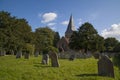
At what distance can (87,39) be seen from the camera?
73.8 m

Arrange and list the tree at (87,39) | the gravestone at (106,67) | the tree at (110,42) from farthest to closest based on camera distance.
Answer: the tree at (110,42) < the tree at (87,39) < the gravestone at (106,67)

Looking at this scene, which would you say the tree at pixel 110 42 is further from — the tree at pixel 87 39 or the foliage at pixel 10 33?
the foliage at pixel 10 33

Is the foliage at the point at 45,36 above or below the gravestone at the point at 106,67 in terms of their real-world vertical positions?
above

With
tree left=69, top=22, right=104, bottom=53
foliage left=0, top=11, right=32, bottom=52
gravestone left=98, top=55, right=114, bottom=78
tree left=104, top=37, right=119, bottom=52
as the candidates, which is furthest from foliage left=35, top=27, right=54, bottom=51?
gravestone left=98, top=55, right=114, bottom=78

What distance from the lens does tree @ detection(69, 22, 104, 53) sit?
72.2 metres

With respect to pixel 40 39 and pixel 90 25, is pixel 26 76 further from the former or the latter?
pixel 40 39

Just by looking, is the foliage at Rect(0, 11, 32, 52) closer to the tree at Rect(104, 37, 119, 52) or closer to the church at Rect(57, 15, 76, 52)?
the church at Rect(57, 15, 76, 52)

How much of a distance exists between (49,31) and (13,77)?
9657 centimetres

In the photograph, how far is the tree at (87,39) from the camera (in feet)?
237

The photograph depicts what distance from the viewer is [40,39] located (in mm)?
93188

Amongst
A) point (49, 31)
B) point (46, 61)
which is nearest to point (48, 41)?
point (49, 31)

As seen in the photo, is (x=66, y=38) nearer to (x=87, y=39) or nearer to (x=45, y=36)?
(x=45, y=36)

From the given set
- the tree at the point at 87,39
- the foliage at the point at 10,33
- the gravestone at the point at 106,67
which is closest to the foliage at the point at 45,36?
the tree at the point at 87,39

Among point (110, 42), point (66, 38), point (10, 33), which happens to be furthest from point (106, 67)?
point (110, 42)
